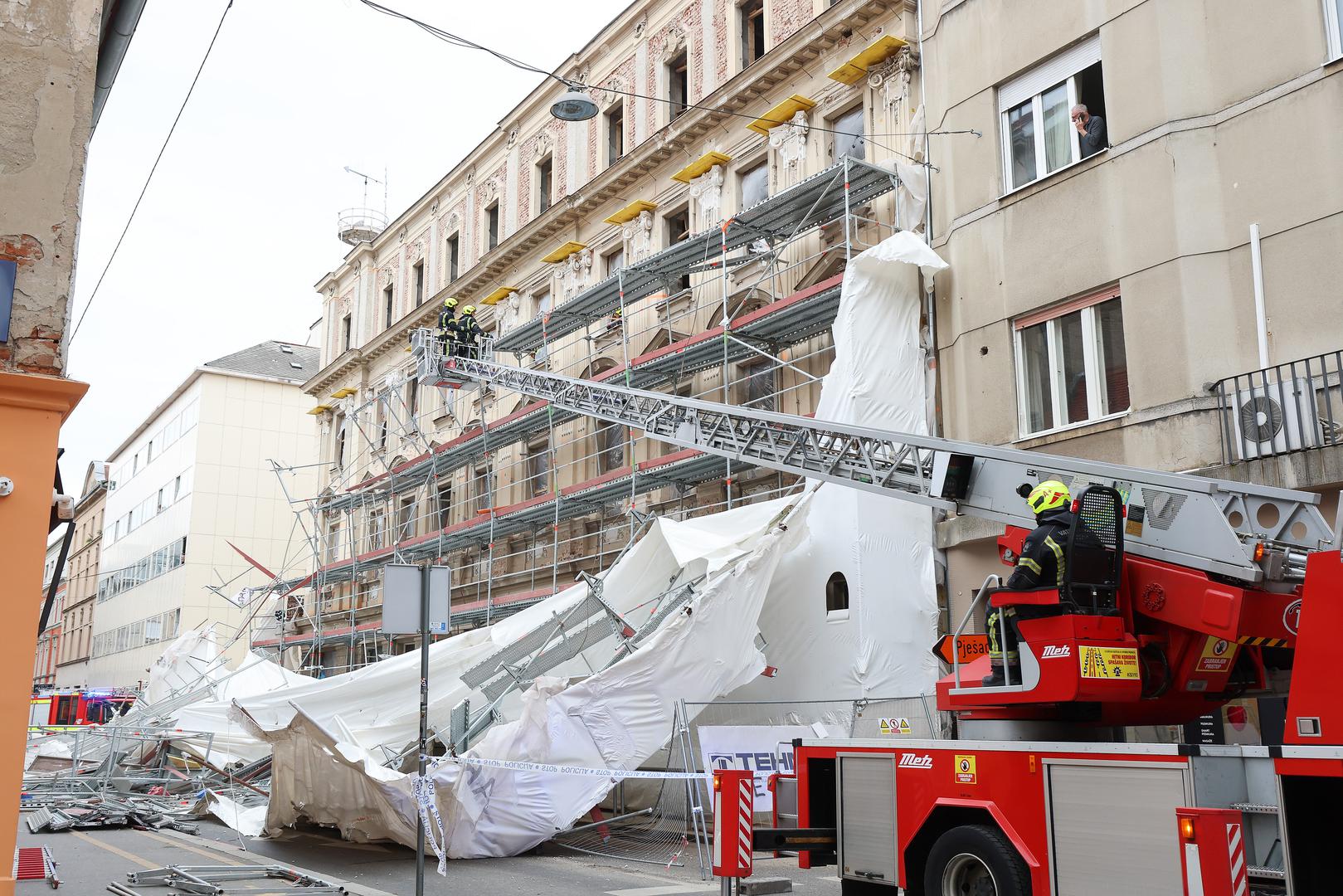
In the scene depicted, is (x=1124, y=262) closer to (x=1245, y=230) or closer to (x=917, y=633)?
(x=1245, y=230)

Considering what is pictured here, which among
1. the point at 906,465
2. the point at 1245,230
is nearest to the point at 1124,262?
the point at 1245,230

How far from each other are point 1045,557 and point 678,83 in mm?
19069

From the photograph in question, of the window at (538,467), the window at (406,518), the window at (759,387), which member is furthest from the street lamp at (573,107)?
the window at (406,518)

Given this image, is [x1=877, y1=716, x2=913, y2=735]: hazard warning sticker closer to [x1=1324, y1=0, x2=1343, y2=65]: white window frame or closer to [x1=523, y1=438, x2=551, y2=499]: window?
[x1=1324, y1=0, x2=1343, y2=65]: white window frame

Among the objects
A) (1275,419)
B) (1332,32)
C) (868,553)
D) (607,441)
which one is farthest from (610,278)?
(1275,419)

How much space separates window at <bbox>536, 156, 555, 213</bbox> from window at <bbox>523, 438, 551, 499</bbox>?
6060 mm

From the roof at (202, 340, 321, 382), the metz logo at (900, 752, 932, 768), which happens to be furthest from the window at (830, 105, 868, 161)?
the roof at (202, 340, 321, 382)

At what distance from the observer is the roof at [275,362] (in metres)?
60.4

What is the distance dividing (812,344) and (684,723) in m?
7.34

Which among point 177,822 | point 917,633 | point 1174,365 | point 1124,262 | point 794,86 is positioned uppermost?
point 794,86

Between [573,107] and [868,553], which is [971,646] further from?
[573,107]

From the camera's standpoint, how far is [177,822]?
17.2m

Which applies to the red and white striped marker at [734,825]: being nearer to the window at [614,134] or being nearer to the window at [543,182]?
the window at [614,134]

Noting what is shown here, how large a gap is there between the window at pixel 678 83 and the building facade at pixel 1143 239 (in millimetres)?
8368
